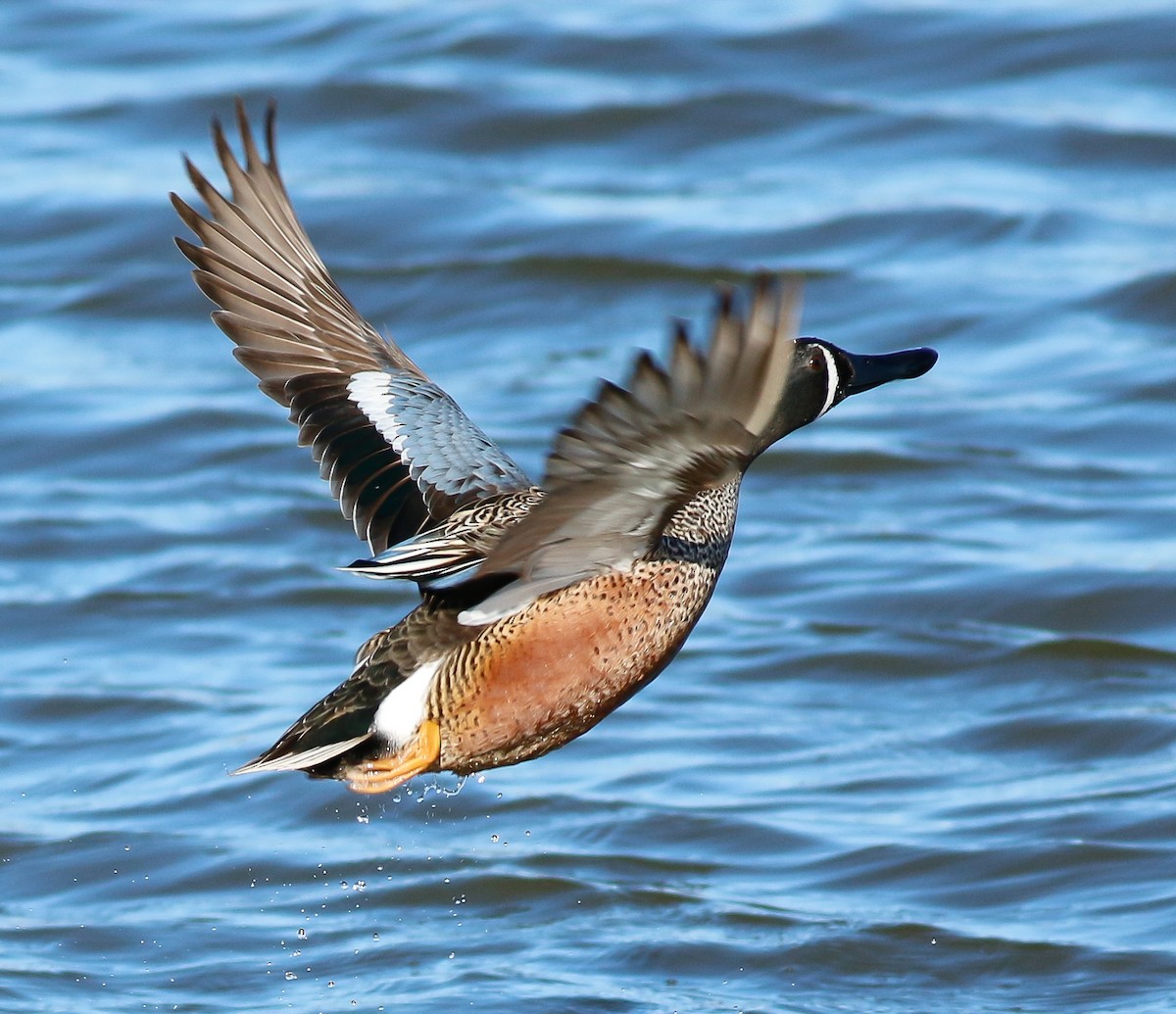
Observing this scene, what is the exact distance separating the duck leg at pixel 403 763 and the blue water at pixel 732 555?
111cm

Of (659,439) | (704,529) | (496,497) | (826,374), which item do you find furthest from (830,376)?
(659,439)

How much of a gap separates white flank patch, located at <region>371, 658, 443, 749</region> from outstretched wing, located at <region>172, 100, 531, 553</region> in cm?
61

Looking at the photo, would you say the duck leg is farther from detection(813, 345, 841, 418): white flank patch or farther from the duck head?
detection(813, 345, 841, 418): white flank patch

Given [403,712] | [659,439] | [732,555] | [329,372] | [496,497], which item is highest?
[329,372]

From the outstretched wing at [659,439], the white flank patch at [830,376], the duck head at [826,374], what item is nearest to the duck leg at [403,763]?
the outstretched wing at [659,439]

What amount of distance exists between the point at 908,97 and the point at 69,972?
8.24 meters

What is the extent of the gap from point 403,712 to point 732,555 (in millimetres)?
3794

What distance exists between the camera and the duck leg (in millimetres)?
4426

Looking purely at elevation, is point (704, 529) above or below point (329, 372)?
below

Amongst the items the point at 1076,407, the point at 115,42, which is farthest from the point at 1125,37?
the point at 115,42

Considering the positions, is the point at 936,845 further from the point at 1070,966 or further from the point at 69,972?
Answer: the point at 69,972

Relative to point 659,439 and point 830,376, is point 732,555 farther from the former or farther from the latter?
point 659,439

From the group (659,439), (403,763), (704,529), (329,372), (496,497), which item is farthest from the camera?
(329,372)

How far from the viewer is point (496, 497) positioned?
4.84 m
